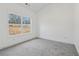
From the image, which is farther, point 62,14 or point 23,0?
point 62,14

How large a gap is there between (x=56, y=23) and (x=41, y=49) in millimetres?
583

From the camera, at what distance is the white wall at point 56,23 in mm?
1774

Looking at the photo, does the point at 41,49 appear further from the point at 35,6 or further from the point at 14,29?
the point at 35,6

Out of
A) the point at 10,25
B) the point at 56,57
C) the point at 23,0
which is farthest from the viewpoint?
the point at 10,25

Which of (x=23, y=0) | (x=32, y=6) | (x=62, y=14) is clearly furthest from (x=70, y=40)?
(x=23, y=0)

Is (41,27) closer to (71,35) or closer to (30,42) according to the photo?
(30,42)

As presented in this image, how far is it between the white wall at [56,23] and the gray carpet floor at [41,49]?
0.11 m

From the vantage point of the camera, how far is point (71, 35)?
5.82 ft

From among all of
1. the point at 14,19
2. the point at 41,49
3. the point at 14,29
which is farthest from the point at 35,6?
the point at 41,49

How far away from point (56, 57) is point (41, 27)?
632 millimetres

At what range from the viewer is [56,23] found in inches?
73.4

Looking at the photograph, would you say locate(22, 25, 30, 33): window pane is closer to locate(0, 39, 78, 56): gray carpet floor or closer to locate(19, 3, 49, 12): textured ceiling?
locate(0, 39, 78, 56): gray carpet floor

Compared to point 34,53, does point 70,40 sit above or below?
above

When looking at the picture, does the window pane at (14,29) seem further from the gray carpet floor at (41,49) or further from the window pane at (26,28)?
the gray carpet floor at (41,49)
